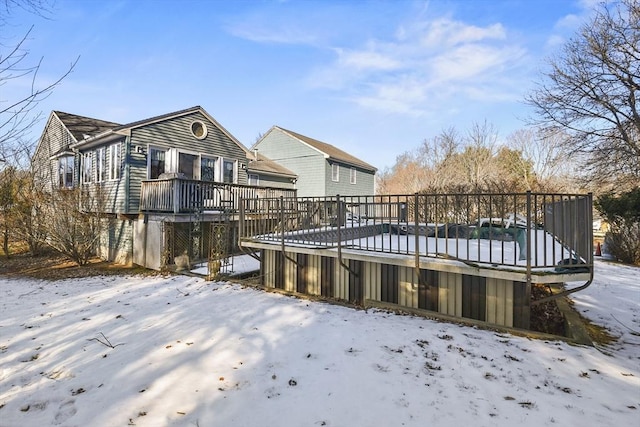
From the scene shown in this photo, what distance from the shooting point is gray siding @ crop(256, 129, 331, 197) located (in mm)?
20266

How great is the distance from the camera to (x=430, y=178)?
23828 mm

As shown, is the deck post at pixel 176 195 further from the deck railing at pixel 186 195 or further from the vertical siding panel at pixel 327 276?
the vertical siding panel at pixel 327 276

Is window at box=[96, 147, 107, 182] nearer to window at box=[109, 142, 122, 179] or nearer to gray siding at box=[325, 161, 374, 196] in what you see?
window at box=[109, 142, 122, 179]

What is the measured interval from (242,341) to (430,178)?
2252cm

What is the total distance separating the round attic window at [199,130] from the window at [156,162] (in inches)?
63.1

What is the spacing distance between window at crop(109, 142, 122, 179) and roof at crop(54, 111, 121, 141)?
7.54ft

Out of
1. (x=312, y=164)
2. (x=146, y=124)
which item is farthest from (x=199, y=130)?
(x=312, y=164)

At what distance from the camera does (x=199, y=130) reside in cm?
1286

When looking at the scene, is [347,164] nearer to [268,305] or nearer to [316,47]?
[316,47]

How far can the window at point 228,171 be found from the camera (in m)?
13.7

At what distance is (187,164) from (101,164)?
A: 3.00 meters

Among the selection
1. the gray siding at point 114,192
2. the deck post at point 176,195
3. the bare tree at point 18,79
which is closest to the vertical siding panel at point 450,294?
the bare tree at point 18,79

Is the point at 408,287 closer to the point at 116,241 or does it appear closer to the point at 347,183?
the point at 116,241

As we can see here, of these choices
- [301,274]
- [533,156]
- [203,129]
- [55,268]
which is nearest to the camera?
[301,274]
